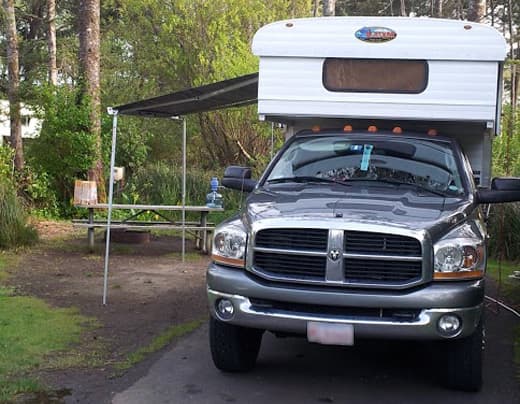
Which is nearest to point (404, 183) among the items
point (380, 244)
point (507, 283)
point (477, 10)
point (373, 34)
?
point (380, 244)

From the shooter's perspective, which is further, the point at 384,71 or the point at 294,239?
the point at 384,71

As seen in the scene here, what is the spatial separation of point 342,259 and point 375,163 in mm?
1585

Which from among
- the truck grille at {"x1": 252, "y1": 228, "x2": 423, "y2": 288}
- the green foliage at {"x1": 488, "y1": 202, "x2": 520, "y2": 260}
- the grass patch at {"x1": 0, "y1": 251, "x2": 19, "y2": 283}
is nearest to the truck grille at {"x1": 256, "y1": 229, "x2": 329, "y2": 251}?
the truck grille at {"x1": 252, "y1": 228, "x2": 423, "y2": 288}

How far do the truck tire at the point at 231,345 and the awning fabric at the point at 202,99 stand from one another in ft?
11.6

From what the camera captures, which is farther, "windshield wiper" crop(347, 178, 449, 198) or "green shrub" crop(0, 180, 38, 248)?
"green shrub" crop(0, 180, 38, 248)

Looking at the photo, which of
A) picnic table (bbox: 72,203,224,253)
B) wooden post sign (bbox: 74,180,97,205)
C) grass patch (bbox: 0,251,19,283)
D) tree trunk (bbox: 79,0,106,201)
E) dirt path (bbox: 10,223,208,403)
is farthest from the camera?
tree trunk (bbox: 79,0,106,201)

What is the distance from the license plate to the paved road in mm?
518

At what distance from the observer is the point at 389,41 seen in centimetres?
709

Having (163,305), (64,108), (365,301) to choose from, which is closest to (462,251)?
(365,301)

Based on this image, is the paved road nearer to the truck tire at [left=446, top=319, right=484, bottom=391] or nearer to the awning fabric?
the truck tire at [left=446, top=319, right=484, bottom=391]

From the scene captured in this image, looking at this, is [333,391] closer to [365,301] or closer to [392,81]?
[365,301]

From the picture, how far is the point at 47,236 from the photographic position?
13789 millimetres

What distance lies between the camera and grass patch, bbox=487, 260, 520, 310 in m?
9.22

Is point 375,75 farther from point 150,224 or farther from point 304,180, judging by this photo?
point 150,224
